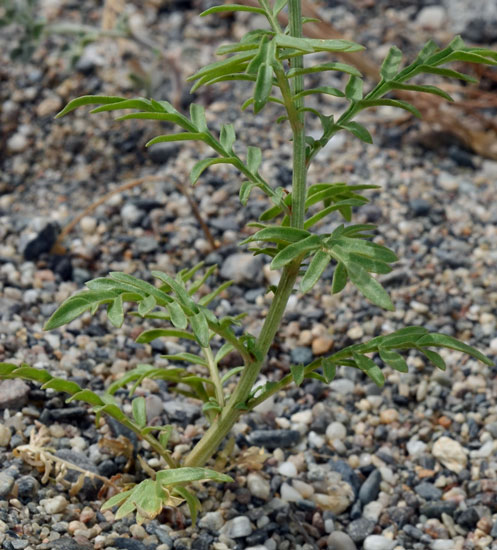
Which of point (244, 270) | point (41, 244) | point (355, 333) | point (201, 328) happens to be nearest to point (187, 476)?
point (201, 328)

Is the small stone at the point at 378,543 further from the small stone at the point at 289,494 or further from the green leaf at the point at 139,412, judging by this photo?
the green leaf at the point at 139,412

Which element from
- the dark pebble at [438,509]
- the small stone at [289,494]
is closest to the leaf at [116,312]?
the small stone at [289,494]

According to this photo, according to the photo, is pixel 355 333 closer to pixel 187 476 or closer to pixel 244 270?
pixel 244 270

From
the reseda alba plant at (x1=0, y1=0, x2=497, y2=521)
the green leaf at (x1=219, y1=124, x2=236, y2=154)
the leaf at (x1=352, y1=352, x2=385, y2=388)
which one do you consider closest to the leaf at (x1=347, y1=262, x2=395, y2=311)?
the reseda alba plant at (x1=0, y1=0, x2=497, y2=521)

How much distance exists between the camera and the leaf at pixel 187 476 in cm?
190

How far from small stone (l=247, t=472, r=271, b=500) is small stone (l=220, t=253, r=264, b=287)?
3.04ft

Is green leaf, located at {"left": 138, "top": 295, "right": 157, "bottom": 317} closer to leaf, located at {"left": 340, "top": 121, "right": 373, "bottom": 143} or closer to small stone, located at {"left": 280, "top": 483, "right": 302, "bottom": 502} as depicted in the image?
leaf, located at {"left": 340, "top": 121, "right": 373, "bottom": 143}

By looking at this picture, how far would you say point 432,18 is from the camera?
14.9 feet

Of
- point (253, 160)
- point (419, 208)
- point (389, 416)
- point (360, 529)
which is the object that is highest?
point (253, 160)

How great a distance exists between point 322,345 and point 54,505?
1.13 meters

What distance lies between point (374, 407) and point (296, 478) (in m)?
0.42

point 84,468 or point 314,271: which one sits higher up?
point 314,271

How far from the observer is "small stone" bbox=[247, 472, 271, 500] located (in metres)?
2.33

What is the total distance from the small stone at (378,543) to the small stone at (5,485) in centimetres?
94
